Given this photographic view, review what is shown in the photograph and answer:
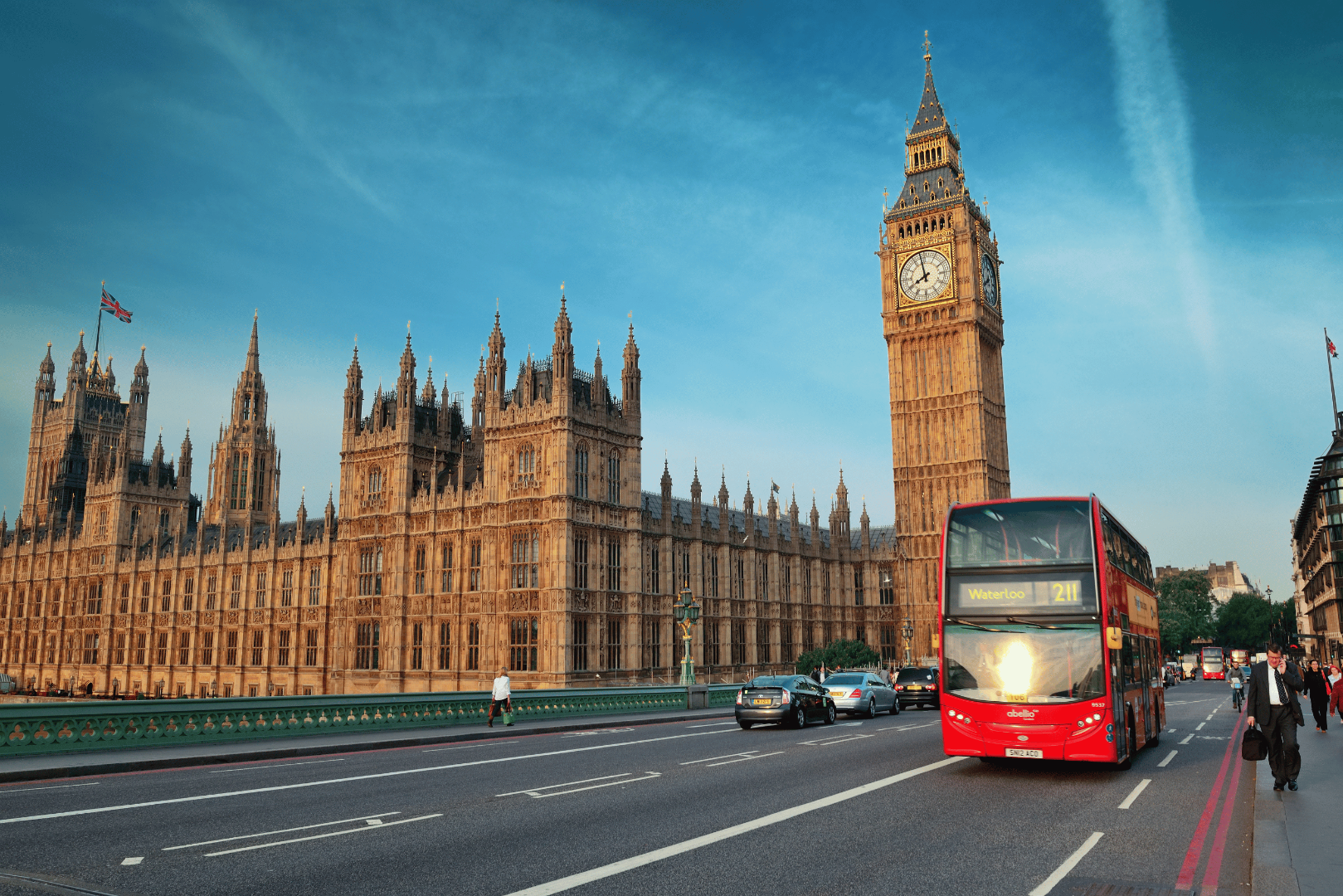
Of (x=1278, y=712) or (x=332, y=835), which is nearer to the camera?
(x=332, y=835)

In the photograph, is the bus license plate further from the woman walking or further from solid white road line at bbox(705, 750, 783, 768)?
the woman walking

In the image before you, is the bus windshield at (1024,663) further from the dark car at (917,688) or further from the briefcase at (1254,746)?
the dark car at (917,688)

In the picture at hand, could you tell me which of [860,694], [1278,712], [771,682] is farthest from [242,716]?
[1278,712]

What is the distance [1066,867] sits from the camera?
9.33 m

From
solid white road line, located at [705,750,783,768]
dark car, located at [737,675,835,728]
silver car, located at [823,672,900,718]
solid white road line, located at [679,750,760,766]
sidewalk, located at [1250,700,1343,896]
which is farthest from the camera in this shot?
silver car, located at [823,672,900,718]

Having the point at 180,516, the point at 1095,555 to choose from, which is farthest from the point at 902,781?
the point at 180,516

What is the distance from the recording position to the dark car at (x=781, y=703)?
2662cm

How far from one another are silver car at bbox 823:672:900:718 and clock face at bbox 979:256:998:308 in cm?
5132

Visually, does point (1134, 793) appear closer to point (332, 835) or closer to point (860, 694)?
point (332, 835)

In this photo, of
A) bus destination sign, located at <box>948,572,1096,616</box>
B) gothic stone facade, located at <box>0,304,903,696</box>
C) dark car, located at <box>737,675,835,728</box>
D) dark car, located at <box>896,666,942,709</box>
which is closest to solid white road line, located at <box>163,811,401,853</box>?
bus destination sign, located at <box>948,572,1096,616</box>

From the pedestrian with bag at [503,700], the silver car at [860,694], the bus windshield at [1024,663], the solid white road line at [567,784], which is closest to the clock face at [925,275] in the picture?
the silver car at [860,694]

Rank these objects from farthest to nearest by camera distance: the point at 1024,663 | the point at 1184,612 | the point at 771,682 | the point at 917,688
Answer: the point at 1184,612
the point at 917,688
the point at 771,682
the point at 1024,663

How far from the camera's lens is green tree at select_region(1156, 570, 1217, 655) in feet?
369

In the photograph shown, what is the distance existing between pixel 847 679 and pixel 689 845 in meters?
24.0
